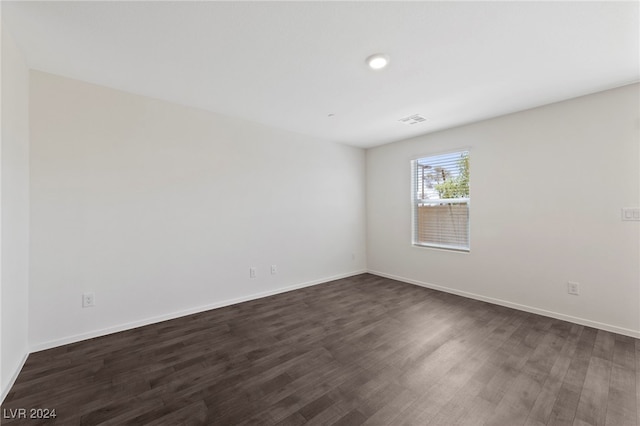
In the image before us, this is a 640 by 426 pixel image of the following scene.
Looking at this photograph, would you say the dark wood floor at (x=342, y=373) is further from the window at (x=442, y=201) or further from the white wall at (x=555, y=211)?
the window at (x=442, y=201)

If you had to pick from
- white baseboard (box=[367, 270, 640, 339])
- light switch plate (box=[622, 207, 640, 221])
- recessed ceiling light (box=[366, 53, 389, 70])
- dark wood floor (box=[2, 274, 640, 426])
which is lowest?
dark wood floor (box=[2, 274, 640, 426])

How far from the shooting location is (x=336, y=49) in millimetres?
1978

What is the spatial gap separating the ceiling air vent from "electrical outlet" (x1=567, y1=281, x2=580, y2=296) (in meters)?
2.55

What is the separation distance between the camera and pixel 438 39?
1.86 metres

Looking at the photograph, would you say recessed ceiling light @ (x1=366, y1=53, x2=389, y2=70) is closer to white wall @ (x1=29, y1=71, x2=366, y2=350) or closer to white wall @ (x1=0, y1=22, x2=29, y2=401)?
white wall @ (x1=29, y1=71, x2=366, y2=350)

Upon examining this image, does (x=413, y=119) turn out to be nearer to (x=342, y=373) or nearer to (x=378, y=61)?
(x=378, y=61)

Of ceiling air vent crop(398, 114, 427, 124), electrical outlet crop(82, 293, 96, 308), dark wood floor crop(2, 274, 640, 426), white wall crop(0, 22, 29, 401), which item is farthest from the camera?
ceiling air vent crop(398, 114, 427, 124)

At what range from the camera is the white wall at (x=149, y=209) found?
2336mm

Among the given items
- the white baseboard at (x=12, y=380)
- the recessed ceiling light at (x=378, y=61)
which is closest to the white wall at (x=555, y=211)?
the recessed ceiling light at (x=378, y=61)

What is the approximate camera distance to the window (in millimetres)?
3811

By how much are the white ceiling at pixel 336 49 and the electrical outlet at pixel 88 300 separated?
2.07m

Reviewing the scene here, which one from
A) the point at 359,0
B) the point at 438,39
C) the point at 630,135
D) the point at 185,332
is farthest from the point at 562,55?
the point at 185,332

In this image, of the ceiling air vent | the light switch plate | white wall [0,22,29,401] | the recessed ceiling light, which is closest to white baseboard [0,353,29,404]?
white wall [0,22,29,401]

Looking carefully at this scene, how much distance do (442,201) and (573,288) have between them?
1799 mm
